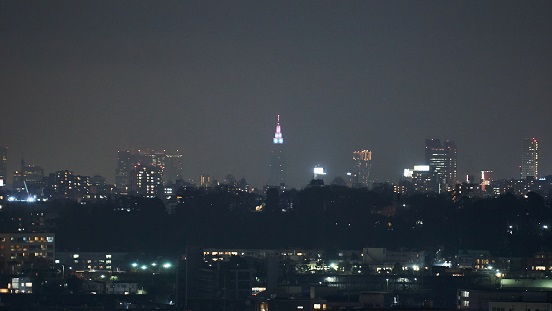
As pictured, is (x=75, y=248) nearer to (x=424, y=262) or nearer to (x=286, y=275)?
(x=424, y=262)

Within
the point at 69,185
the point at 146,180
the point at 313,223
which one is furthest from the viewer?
the point at 146,180

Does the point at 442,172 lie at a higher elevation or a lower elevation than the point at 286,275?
higher

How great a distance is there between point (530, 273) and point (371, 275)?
483 centimetres

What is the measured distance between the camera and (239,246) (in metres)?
65.6

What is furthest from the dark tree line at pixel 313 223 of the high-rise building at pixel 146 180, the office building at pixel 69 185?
the high-rise building at pixel 146 180

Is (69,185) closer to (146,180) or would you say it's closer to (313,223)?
(146,180)

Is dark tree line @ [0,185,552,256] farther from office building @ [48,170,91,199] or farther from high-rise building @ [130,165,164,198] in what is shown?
high-rise building @ [130,165,164,198]

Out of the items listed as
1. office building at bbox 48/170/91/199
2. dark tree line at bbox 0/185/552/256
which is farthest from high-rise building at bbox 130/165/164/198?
dark tree line at bbox 0/185/552/256

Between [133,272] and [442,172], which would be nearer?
[133,272]

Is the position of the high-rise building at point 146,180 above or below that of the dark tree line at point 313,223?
above

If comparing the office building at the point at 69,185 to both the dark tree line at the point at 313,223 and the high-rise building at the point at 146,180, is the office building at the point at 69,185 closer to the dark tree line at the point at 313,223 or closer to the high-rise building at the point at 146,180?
the high-rise building at the point at 146,180

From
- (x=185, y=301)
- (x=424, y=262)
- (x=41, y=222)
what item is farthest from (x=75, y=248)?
(x=185, y=301)

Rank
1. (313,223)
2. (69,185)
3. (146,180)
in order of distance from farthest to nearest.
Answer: (146,180) < (69,185) < (313,223)

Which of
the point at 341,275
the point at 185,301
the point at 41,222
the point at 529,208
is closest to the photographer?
the point at 185,301
